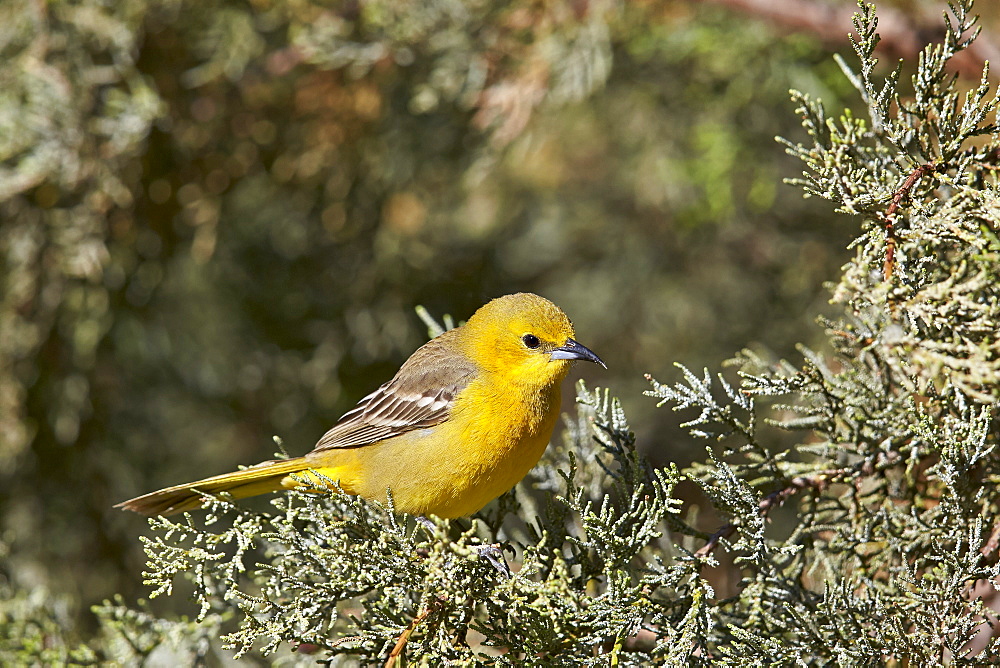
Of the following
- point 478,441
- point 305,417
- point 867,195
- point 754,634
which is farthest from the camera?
point 305,417

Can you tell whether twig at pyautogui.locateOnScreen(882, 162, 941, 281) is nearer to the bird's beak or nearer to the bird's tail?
the bird's beak

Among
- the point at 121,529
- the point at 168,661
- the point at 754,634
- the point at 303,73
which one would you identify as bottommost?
the point at 121,529

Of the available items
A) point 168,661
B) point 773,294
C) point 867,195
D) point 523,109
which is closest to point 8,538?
point 168,661

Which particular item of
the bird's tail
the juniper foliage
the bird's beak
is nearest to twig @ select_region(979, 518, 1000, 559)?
the juniper foliage

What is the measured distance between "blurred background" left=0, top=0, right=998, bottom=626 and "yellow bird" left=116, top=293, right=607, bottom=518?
142cm

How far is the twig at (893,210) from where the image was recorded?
2.54 metres

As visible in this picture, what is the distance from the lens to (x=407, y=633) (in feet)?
9.67

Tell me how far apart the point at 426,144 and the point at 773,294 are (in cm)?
265

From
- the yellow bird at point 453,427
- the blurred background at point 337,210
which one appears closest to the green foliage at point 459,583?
the yellow bird at point 453,427

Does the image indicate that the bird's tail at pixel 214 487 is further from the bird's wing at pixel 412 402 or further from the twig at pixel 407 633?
the twig at pixel 407 633

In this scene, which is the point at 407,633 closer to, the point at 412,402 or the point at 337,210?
the point at 412,402

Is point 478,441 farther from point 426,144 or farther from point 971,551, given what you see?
point 426,144

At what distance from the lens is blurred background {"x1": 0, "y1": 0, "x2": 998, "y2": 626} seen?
16.0 ft

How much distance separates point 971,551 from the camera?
8.71ft
